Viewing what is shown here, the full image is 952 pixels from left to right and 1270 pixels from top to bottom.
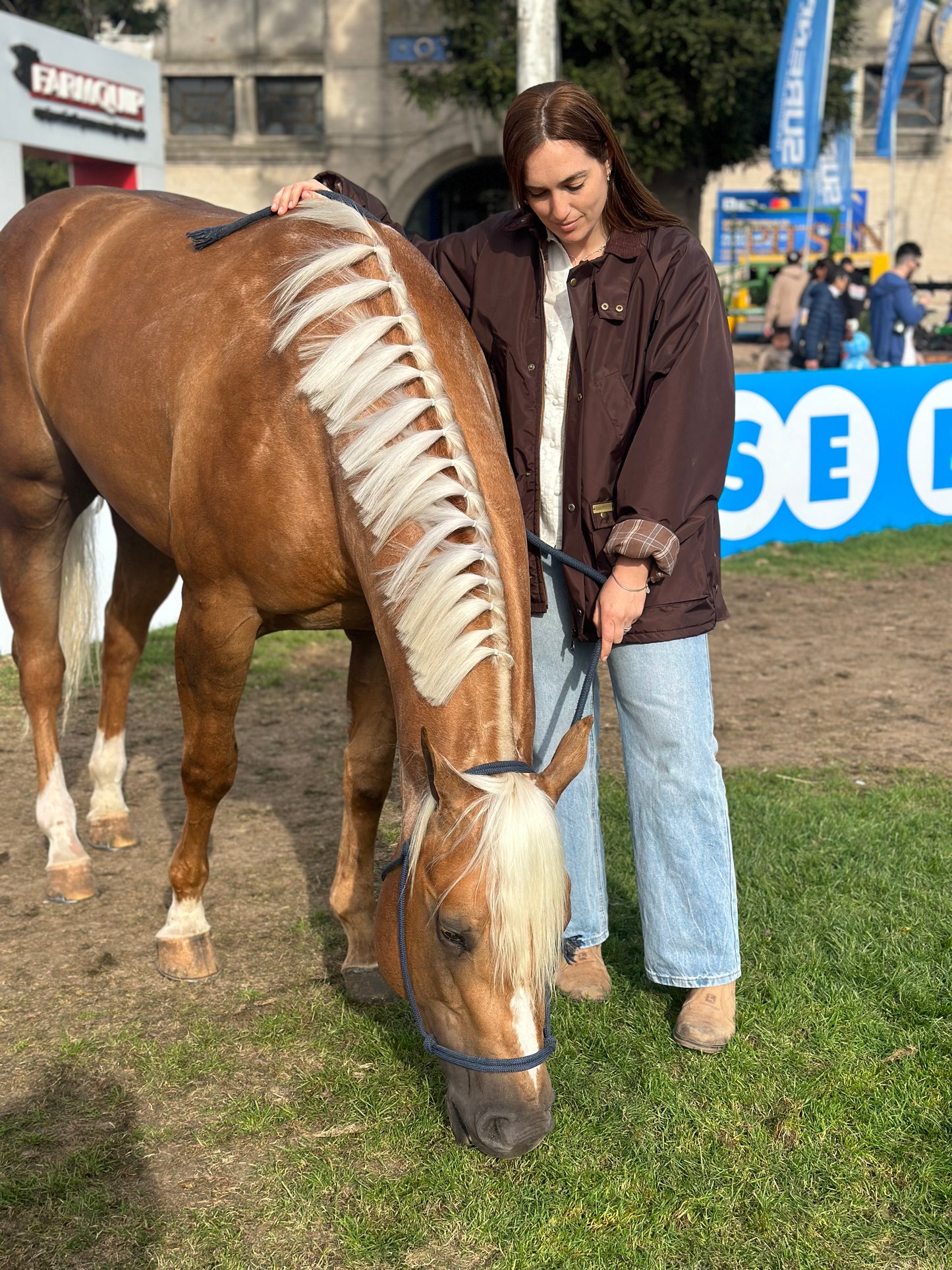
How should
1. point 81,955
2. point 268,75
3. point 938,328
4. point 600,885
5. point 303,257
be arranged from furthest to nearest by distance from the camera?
point 268,75 → point 938,328 → point 81,955 → point 600,885 → point 303,257

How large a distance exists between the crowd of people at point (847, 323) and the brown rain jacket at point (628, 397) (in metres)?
10.2

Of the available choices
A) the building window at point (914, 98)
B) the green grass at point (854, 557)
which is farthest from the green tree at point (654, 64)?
the green grass at point (854, 557)

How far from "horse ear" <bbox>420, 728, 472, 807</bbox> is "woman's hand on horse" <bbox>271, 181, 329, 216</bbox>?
164cm

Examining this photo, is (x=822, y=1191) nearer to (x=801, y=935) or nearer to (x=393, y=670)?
(x=801, y=935)

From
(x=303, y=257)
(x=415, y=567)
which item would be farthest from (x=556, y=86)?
(x=415, y=567)

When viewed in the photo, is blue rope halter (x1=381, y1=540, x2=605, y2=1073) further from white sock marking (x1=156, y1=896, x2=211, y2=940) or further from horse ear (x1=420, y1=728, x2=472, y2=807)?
white sock marking (x1=156, y1=896, x2=211, y2=940)

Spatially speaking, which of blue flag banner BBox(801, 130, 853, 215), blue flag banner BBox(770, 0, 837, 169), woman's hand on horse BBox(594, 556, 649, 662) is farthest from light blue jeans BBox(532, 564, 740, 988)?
blue flag banner BBox(801, 130, 853, 215)

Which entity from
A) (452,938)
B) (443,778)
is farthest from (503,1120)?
(443,778)

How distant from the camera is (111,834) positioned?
14.1 feet

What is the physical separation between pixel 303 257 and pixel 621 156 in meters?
0.78

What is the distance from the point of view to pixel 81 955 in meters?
3.56

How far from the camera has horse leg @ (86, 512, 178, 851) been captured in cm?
432

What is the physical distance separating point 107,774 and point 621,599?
2.41 meters

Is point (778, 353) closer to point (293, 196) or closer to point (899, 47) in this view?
point (899, 47)
